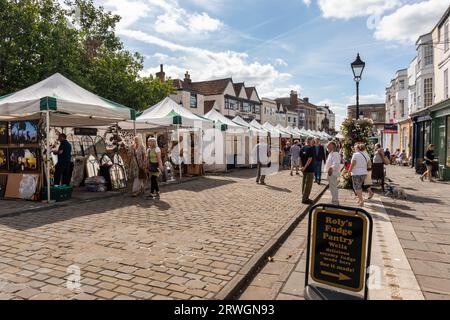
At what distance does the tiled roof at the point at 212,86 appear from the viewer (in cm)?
4965

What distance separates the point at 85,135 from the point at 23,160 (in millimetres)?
4399

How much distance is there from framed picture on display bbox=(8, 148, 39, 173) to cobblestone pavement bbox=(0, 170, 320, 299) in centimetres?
214

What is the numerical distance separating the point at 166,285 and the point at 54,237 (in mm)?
2952

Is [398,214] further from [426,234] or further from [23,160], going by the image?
[23,160]

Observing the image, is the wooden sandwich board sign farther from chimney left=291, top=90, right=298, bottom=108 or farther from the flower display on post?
chimney left=291, top=90, right=298, bottom=108

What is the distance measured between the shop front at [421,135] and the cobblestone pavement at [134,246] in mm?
13750

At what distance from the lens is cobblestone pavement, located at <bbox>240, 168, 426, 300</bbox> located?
3582 millimetres

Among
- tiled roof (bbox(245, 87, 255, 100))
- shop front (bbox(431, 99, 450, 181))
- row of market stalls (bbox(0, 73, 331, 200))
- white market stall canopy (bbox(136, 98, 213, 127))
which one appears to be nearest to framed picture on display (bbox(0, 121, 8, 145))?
row of market stalls (bbox(0, 73, 331, 200))

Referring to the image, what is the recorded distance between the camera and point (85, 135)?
1348 cm

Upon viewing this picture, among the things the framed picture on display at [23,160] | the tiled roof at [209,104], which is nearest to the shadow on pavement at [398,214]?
the framed picture on display at [23,160]

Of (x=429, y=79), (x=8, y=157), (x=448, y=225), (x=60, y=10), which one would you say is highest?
(x=60, y=10)
